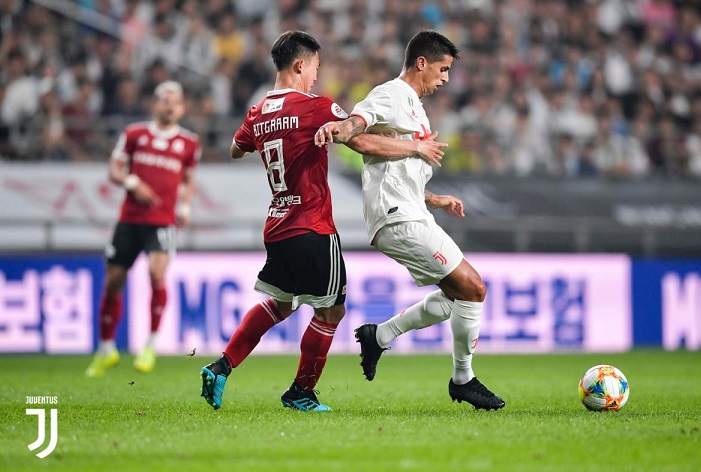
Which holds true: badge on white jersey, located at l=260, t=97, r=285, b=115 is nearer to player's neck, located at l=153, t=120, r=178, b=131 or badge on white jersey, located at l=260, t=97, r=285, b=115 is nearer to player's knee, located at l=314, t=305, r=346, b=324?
player's knee, located at l=314, t=305, r=346, b=324

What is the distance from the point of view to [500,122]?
17047 mm

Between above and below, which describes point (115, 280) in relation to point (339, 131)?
below

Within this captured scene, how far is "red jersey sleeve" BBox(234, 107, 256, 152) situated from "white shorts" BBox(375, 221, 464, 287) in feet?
3.54

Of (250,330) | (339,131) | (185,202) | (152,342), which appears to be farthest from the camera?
(185,202)

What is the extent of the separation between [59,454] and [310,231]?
7.54ft

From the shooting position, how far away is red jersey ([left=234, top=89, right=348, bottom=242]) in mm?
7012

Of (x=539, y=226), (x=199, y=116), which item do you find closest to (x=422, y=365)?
(x=539, y=226)

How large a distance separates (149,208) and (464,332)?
4.87m

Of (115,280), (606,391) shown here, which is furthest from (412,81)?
(115,280)

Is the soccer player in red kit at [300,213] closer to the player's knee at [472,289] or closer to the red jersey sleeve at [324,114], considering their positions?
the red jersey sleeve at [324,114]

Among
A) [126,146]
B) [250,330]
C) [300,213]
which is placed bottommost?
[250,330]

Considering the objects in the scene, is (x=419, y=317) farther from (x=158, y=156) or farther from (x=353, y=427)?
(x=158, y=156)

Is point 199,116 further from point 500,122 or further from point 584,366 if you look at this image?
point 584,366

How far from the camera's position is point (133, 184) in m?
10.9
